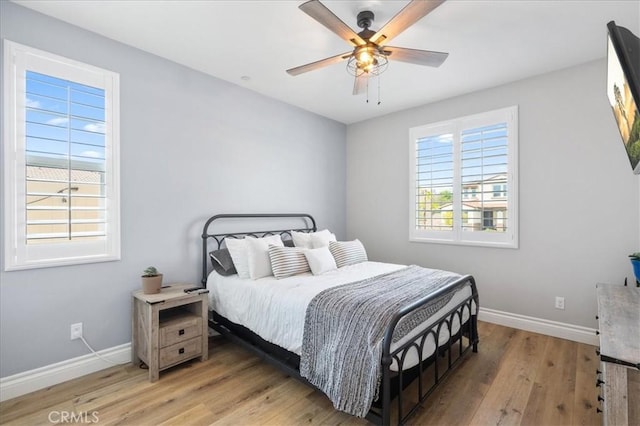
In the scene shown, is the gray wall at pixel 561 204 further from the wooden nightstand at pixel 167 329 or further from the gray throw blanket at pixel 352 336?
the wooden nightstand at pixel 167 329

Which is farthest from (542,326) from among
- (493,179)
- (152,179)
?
(152,179)

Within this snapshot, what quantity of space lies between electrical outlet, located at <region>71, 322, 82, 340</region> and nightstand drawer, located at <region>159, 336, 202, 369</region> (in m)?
0.69

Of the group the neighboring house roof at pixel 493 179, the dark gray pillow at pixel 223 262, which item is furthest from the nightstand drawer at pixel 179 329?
the neighboring house roof at pixel 493 179

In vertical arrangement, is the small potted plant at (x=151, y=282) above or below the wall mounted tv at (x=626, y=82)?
below

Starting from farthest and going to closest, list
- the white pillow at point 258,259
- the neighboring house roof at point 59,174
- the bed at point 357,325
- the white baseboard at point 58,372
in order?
the white pillow at point 258,259, the neighboring house roof at point 59,174, the white baseboard at point 58,372, the bed at point 357,325

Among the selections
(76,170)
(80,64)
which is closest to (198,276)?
(76,170)

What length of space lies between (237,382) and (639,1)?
13.2ft

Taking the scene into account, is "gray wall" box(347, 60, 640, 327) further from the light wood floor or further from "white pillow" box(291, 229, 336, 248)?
"white pillow" box(291, 229, 336, 248)

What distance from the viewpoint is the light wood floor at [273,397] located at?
194 cm

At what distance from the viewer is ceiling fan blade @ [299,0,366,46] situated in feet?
5.58

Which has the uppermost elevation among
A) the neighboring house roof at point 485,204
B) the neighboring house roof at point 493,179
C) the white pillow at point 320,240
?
the neighboring house roof at point 493,179

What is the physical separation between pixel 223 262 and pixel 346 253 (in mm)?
1342

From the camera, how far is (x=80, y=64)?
2.46 meters

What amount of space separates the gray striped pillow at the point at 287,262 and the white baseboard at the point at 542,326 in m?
2.34
